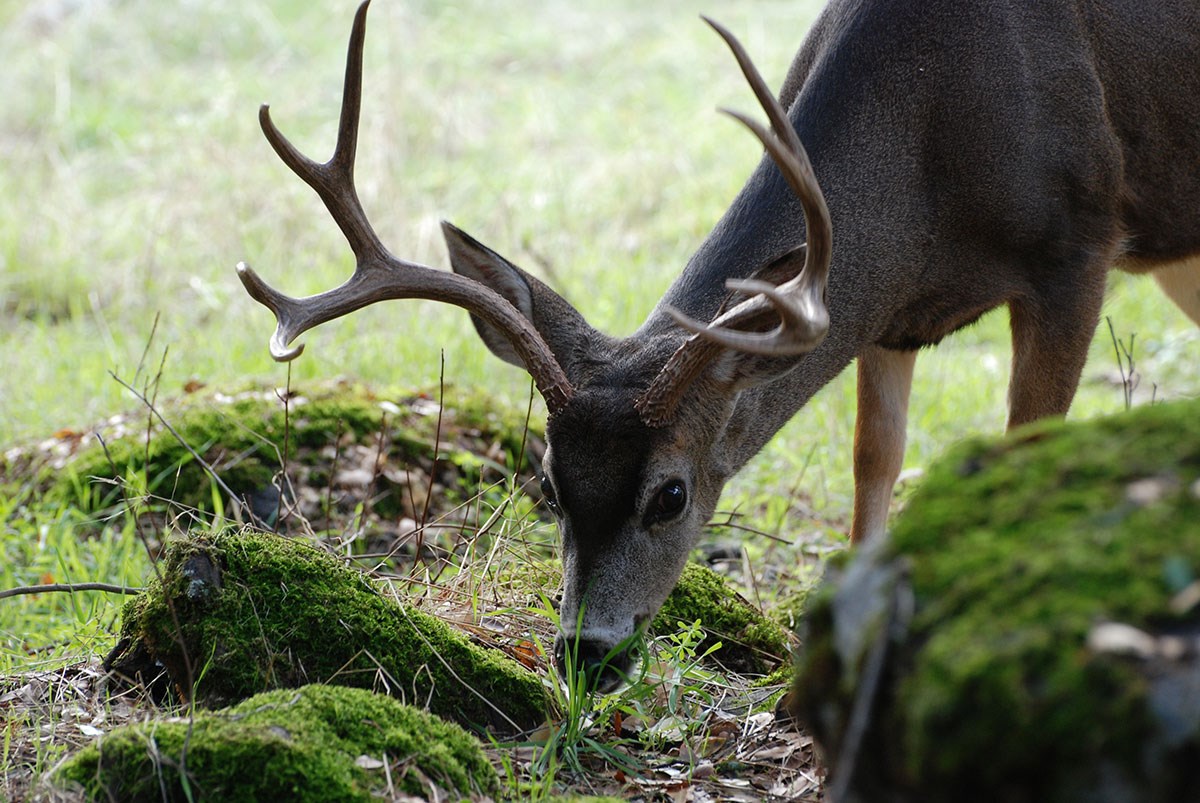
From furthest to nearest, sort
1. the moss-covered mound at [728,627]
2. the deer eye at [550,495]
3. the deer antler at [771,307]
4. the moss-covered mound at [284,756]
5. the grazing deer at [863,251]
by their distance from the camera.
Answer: the moss-covered mound at [728,627] < the deer eye at [550,495] < the grazing deer at [863,251] < the deer antler at [771,307] < the moss-covered mound at [284,756]

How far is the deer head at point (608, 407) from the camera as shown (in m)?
3.71

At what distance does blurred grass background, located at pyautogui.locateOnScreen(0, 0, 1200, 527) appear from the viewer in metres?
7.15

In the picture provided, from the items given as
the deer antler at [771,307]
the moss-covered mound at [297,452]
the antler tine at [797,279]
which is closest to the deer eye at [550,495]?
the deer antler at [771,307]

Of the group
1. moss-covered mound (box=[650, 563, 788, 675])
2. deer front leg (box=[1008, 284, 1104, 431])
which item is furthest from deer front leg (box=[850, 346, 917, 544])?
moss-covered mound (box=[650, 563, 788, 675])

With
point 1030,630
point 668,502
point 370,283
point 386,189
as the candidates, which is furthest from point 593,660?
point 386,189

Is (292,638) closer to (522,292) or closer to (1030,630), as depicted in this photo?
(522,292)

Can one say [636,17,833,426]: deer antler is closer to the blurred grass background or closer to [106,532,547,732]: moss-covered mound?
[106,532,547,732]: moss-covered mound

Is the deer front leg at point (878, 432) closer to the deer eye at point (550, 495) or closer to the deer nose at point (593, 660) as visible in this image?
the deer eye at point (550, 495)

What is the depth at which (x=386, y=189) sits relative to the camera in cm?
933

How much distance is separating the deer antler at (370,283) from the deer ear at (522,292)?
0.33m

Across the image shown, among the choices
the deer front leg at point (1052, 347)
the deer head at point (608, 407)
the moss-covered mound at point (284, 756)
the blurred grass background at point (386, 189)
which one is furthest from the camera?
the blurred grass background at point (386, 189)

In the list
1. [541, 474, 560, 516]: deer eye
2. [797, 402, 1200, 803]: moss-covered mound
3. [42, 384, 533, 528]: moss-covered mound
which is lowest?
[42, 384, 533, 528]: moss-covered mound

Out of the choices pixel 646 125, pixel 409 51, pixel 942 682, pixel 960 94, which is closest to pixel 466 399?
pixel 960 94

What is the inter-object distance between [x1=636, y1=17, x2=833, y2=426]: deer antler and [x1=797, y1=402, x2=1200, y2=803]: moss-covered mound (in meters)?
0.80
